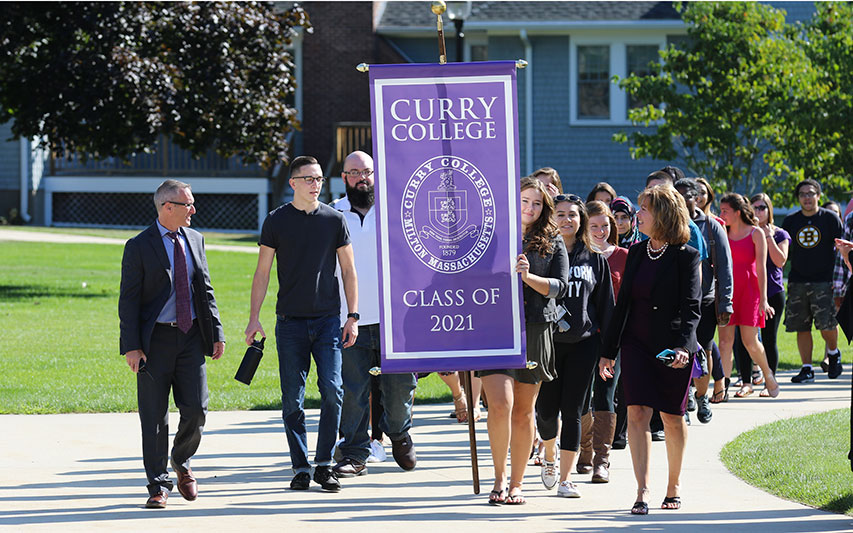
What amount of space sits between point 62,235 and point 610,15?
15.4 metres

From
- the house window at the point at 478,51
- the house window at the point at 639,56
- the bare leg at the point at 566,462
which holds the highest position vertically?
the house window at the point at 478,51

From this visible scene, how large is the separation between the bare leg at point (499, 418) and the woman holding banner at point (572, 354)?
1.54ft

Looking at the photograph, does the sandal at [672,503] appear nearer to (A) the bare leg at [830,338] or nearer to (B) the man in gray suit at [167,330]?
(B) the man in gray suit at [167,330]

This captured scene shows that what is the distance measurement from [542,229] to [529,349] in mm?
755

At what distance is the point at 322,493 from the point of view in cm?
766

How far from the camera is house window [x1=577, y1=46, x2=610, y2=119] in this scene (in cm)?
3100

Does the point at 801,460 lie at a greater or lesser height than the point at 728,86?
lesser

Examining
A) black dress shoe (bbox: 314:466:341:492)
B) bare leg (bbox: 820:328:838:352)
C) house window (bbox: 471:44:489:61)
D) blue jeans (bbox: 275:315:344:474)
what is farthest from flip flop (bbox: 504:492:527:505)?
house window (bbox: 471:44:489:61)

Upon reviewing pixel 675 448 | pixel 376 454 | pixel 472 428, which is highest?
pixel 472 428

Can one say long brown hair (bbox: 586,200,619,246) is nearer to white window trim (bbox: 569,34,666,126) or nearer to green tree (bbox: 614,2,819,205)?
green tree (bbox: 614,2,819,205)

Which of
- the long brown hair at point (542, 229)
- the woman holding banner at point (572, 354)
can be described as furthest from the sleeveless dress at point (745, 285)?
the long brown hair at point (542, 229)

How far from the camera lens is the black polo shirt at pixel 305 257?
25.5 feet

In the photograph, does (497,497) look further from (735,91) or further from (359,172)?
(735,91)

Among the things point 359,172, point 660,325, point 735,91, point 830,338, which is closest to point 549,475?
Result: point 660,325
